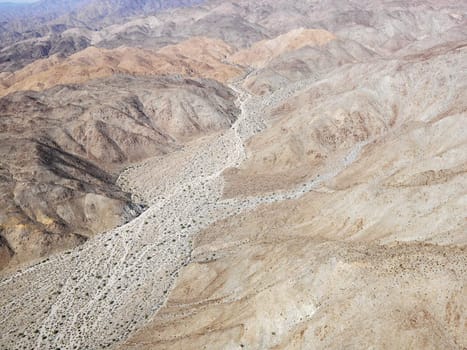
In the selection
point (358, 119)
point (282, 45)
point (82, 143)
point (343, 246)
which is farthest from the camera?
point (282, 45)

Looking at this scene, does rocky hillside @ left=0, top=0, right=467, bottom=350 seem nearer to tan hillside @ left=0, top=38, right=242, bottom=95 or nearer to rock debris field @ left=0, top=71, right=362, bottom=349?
rock debris field @ left=0, top=71, right=362, bottom=349

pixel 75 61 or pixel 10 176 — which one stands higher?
pixel 75 61

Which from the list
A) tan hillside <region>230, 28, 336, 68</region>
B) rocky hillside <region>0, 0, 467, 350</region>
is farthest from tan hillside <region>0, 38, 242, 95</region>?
rocky hillside <region>0, 0, 467, 350</region>

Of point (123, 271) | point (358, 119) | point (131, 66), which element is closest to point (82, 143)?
point (123, 271)

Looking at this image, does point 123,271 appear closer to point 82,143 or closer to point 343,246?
point 343,246

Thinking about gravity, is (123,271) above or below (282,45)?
below

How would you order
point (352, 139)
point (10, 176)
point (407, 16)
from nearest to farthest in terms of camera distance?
point (10, 176), point (352, 139), point (407, 16)

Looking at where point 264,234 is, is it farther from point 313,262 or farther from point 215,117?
point 215,117

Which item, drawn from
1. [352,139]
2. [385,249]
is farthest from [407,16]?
[385,249]
